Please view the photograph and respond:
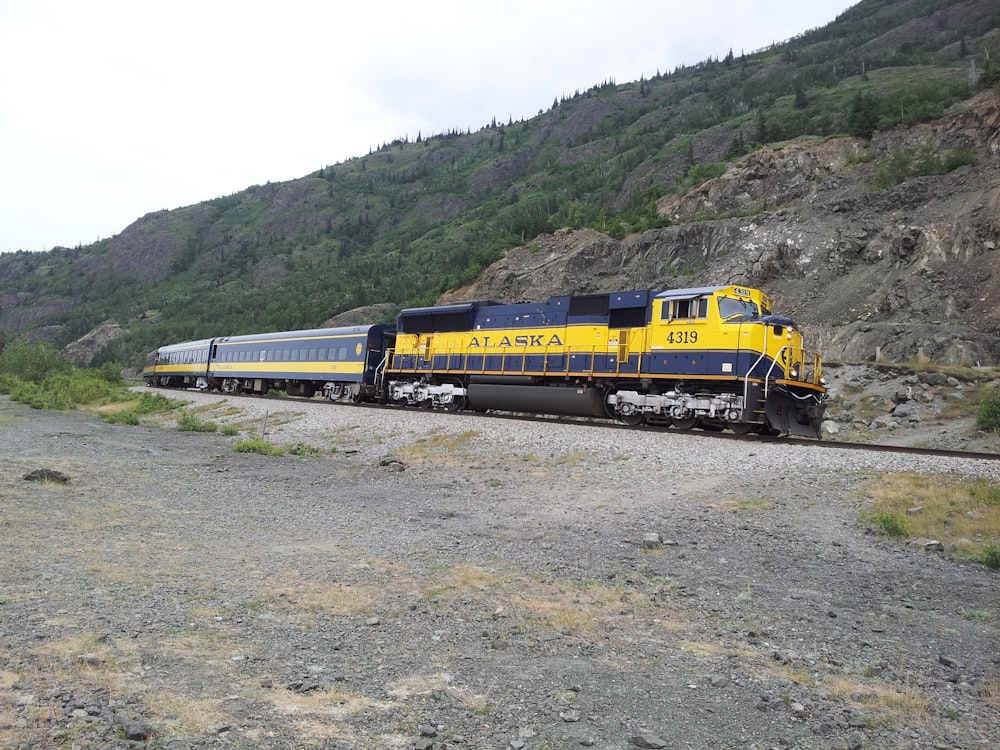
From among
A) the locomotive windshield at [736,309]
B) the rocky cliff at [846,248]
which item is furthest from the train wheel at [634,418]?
the rocky cliff at [846,248]

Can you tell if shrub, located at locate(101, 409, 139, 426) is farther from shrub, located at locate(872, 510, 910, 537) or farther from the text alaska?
shrub, located at locate(872, 510, 910, 537)

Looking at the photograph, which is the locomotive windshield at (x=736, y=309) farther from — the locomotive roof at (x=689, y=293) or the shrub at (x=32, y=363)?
the shrub at (x=32, y=363)

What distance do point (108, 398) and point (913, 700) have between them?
44.8 meters

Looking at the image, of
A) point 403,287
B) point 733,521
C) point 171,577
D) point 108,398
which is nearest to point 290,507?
point 171,577

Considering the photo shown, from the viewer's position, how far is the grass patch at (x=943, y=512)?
327 inches

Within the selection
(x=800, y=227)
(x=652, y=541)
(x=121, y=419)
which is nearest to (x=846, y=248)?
(x=800, y=227)

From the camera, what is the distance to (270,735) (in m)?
3.74

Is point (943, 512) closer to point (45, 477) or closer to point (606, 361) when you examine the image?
point (606, 361)

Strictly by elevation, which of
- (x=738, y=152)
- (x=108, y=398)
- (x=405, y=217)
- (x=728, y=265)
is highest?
(x=405, y=217)

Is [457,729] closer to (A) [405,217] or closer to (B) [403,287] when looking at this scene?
(B) [403,287]

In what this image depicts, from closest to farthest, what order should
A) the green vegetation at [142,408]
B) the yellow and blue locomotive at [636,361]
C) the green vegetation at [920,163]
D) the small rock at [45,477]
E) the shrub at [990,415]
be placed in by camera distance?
the small rock at [45,477], the yellow and blue locomotive at [636,361], the shrub at [990,415], the green vegetation at [142,408], the green vegetation at [920,163]

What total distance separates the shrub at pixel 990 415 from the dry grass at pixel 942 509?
12189 millimetres

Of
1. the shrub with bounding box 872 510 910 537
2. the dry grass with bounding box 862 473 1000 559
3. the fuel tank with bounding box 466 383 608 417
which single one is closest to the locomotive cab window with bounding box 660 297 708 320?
the fuel tank with bounding box 466 383 608 417

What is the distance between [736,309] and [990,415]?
10.1 metres
